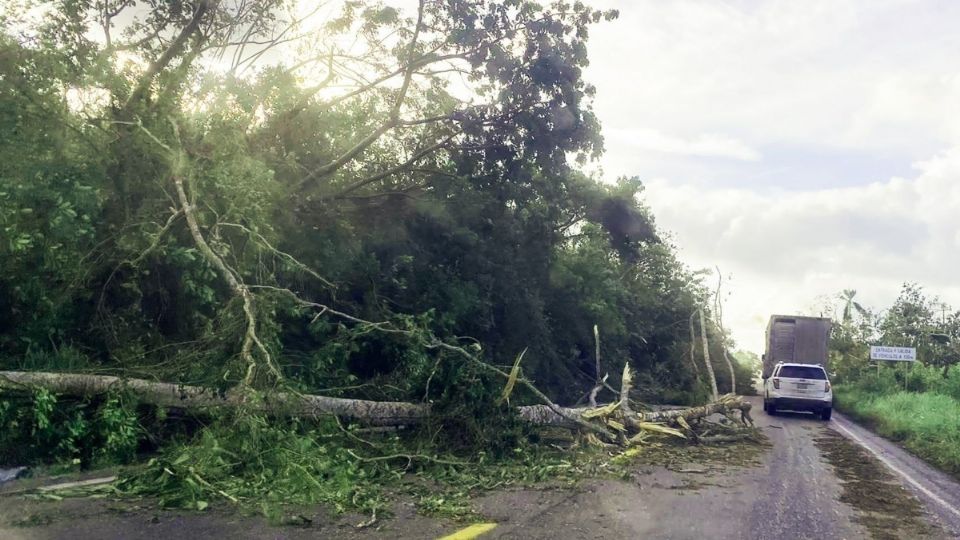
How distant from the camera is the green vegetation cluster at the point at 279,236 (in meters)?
9.05

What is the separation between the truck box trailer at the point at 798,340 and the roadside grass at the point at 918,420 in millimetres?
2135

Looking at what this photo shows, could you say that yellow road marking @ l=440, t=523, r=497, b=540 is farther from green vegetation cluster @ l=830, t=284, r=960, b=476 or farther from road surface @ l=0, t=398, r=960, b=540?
green vegetation cluster @ l=830, t=284, r=960, b=476

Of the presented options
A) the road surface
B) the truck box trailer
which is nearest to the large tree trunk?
the road surface

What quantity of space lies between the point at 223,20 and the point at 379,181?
4.88m

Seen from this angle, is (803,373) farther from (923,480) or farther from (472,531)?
(472,531)

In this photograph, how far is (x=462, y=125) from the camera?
717 inches

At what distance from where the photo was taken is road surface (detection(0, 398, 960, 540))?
20.0 ft

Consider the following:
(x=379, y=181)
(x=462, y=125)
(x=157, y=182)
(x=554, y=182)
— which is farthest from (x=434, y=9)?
(x=157, y=182)

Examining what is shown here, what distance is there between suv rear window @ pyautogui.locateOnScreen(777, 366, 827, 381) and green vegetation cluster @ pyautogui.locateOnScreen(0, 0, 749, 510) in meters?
3.29

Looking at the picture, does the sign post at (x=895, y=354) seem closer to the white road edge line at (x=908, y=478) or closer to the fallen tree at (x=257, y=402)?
the white road edge line at (x=908, y=478)

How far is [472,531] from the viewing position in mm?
6336

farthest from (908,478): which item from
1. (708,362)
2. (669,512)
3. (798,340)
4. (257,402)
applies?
(798,340)

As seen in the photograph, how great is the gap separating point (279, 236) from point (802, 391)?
49.2 feet

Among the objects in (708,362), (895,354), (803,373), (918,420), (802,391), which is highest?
(895,354)
